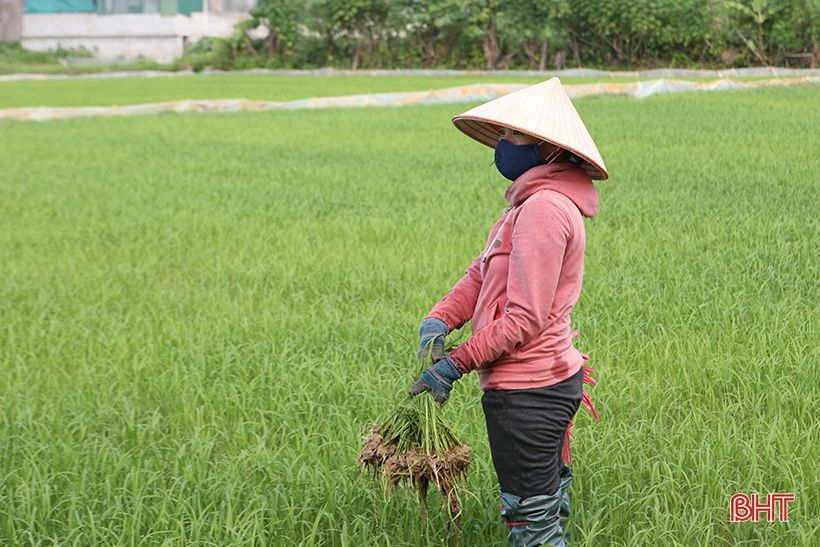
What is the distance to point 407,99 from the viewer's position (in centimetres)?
1673

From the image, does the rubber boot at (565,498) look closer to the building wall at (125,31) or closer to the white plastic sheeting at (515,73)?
the white plastic sheeting at (515,73)

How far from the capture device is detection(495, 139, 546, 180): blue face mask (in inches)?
74.5

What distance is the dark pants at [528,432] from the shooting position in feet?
6.07

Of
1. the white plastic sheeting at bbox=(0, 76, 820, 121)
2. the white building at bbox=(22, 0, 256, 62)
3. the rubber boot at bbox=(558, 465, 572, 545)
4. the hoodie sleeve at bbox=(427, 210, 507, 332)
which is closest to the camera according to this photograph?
the hoodie sleeve at bbox=(427, 210, 507, 332)

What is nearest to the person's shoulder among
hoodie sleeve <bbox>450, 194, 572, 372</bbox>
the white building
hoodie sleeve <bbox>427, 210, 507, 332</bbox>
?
hoodie sleeve <bbox>450, 194, 572, 372</bbox>

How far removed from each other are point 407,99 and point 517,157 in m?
15.1

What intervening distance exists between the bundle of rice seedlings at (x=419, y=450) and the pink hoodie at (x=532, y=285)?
0.39 feet

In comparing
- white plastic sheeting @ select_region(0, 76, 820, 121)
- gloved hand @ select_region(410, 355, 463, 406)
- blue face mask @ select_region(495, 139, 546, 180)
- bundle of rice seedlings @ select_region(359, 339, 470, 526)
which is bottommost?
white plastic sheeting @ select_region(0, 76, 820, 121)

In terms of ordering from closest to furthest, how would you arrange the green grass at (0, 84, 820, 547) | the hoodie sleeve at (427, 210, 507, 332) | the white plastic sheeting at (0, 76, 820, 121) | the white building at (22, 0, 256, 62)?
the hoodie sleeve at (427, 210, 507, 332) → the green grass at (0, 84, 820, 547) → the white plastic sheeting at (0, 76, 820, 121) → the white building at (22, 0, 256, 62)

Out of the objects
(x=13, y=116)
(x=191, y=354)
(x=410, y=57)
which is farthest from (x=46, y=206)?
(x=410, y=57)

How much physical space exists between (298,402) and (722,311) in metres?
1.74

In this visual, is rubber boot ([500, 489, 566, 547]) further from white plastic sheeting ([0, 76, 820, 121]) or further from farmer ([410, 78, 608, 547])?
white plastic sheeting ([0, 76, 820, 121])

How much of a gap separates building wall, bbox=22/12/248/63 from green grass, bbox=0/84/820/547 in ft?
88.0

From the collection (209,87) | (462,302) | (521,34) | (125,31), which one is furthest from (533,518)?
(125,31)
